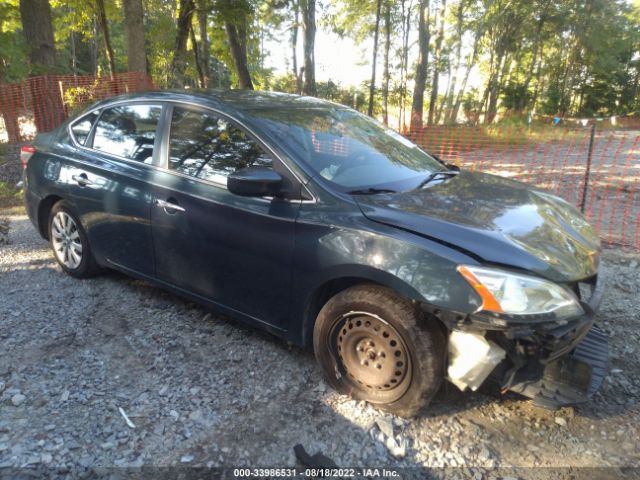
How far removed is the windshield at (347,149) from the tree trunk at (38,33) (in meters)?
12.0

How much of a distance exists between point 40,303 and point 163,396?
73.1 inches

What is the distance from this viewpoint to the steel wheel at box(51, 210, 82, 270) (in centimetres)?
416

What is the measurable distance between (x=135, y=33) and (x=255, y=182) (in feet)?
32.9

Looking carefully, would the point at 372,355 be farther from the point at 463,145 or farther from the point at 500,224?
the point at 463,145

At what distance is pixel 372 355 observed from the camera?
2535 millimetres

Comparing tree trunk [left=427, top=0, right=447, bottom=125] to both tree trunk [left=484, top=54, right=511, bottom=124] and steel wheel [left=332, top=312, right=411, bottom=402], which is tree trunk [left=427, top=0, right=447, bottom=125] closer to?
tree trunk [left=484, top=54, right=511, bottom=124]

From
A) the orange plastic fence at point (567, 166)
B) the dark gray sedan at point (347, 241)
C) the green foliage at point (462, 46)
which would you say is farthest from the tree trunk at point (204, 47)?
the dark gray sedan at point (347, 241)

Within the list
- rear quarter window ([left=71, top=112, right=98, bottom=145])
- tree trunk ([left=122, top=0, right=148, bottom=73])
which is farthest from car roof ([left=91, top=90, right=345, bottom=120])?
tree trunk ([left=122, top=0, right=148, bottom=73])

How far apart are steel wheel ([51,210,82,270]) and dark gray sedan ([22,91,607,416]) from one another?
0.21 metres

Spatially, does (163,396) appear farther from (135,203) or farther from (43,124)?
(43,124)

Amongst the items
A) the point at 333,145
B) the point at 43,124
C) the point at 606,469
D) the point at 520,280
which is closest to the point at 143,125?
the point at 333,145

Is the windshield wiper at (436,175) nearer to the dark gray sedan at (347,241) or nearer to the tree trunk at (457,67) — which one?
the dark gray sedan at (347,241)

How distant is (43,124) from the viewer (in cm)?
1214

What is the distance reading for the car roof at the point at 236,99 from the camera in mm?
3236
